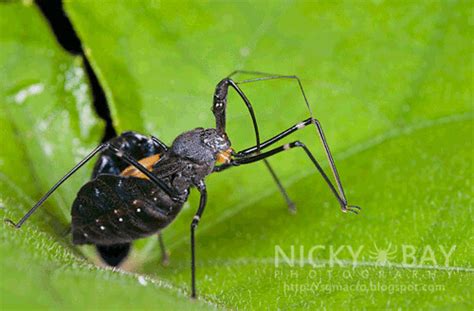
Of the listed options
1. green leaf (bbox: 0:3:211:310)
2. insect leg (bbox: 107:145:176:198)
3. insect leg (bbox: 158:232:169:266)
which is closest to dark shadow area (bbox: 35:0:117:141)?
green leaf (bbox: 0:3:211:310)

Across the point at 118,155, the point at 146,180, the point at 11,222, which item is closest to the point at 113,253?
the point at 146,180

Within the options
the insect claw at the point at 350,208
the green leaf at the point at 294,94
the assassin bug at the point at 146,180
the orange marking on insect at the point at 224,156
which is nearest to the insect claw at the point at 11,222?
the assassin bug at the point at 146,180

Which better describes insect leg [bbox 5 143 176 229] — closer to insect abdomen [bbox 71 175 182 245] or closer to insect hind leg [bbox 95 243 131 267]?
insect abdomen [bbox 71 175 182 245]

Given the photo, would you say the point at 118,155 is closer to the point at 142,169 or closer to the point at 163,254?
the point at 142,169

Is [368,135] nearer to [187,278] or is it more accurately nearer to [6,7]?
[187,278]

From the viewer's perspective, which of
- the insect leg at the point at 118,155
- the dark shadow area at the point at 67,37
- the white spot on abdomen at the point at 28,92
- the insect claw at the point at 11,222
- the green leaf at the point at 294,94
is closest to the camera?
the insect claw at the point at 11,222

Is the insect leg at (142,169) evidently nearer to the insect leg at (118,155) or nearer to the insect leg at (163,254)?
the insect leg at (118,155)
